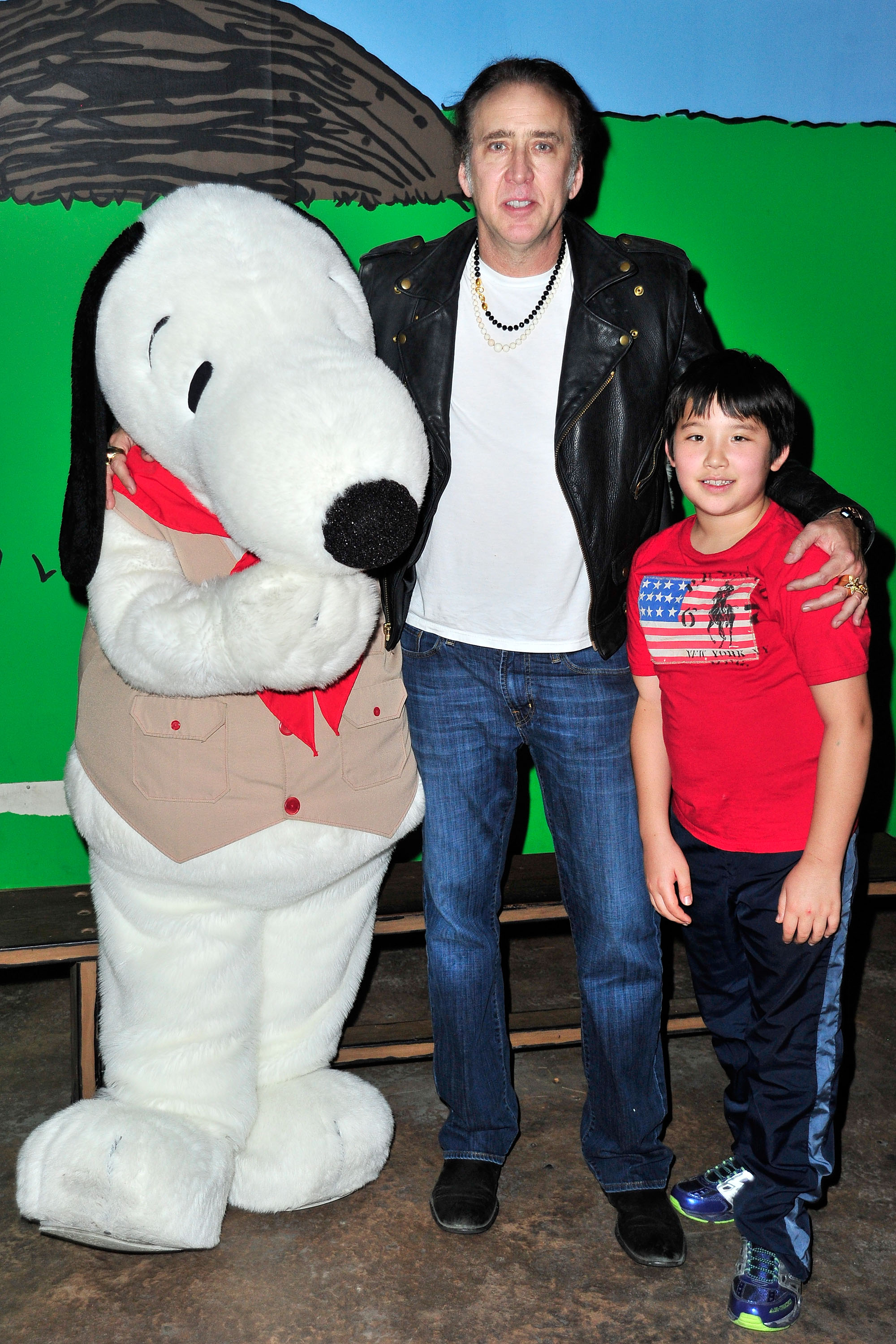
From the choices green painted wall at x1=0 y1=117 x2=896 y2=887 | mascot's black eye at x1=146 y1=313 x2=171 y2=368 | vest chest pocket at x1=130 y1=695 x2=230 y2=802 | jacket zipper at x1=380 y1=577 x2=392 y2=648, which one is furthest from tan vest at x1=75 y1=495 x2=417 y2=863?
green painted wall at x1=0 y1=117 x2=896 y2=887

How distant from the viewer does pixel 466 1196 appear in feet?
6.65

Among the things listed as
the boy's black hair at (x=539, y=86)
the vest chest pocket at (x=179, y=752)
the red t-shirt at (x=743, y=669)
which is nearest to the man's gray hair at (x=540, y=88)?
the boy's black hair at (x=539, y=86)

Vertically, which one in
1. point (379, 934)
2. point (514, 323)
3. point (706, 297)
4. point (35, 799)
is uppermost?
point (706, 297)

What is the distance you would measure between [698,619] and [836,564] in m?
0.22

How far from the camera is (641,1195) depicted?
6.56ft

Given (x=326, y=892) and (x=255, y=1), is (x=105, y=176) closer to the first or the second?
(x=255, y=1)

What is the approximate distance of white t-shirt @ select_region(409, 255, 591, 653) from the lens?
1837 mm

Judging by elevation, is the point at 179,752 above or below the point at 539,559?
below

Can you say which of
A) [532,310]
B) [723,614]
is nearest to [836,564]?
[723,614]

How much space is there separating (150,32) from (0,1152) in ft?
7.74

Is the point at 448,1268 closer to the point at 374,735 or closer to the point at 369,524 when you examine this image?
the point at 374,735

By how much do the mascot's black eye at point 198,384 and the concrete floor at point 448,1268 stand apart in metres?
1.46

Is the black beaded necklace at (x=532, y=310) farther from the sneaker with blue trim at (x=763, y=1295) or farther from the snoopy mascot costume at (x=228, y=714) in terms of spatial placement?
the sneaker with blue trim at (x=763, y=1295)

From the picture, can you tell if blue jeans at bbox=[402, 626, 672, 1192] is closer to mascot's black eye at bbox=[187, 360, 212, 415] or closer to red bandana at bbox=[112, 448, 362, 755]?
red bandana at bbox=[112, 448, 362, 755]
